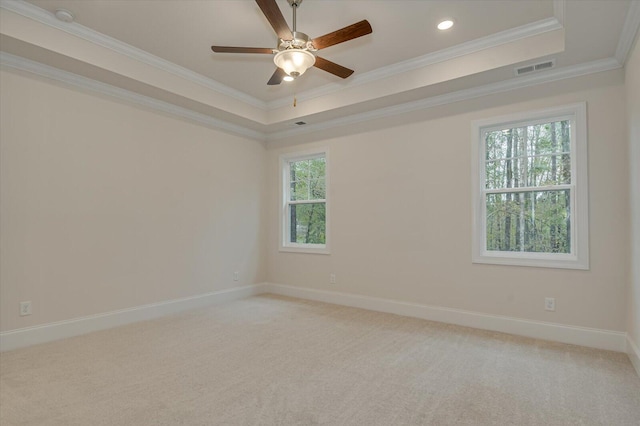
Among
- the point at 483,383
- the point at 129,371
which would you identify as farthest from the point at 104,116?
the point at 483,383

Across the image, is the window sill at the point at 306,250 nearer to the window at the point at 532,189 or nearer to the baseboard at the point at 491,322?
the baseboard at the point at 491,322

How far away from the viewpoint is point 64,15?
9.95 feet

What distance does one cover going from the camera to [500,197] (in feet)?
12.7

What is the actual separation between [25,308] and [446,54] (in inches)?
193

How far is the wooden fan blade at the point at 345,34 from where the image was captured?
7.77 feet

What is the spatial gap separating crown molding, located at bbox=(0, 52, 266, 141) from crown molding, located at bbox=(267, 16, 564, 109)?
4.11ft

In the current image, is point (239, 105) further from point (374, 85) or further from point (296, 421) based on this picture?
point (296, 421)

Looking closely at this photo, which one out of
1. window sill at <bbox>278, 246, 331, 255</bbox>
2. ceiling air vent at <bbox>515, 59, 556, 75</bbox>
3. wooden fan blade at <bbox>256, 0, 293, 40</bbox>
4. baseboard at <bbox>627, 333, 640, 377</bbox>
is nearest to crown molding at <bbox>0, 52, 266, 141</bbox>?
window sill at <bbox>278, 246, 331, 255</bbox>

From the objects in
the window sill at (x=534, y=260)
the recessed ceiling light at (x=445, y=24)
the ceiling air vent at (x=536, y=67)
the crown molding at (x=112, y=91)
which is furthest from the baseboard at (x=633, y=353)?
the crown molding at (x=112, y=91)

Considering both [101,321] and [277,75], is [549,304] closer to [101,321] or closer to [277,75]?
[277,75]

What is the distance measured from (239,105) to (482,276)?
3.86 m

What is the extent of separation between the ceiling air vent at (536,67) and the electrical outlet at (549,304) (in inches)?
89.9

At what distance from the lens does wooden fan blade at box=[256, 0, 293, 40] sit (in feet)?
7.15

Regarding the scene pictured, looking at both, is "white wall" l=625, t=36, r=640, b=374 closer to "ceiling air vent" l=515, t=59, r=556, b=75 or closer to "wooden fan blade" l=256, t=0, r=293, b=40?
"ceiling air vent" l=515, t=59, r=556, b=75
